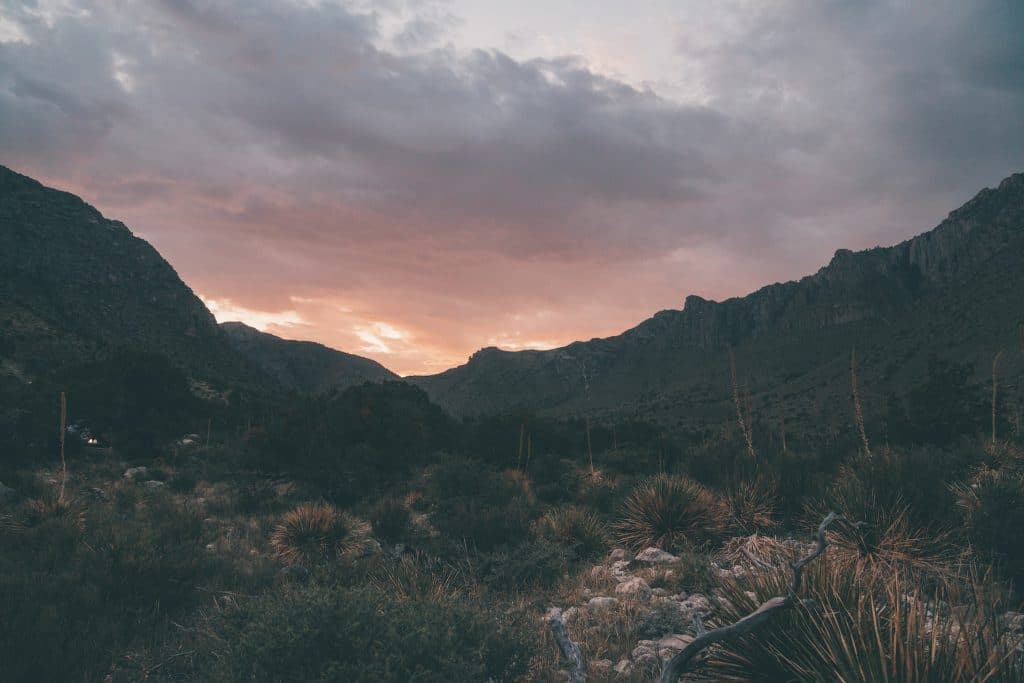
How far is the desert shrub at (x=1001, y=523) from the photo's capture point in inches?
249

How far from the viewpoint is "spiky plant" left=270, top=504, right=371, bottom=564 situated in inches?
398

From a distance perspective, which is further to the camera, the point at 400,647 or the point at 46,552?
the point at 46,552

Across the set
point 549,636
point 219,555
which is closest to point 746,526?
point 549,636

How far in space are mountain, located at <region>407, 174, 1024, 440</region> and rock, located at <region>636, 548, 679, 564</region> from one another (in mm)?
10207

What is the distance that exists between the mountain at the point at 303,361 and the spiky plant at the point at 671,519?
124 metres

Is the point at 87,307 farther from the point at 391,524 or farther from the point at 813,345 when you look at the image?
the point at 813,345

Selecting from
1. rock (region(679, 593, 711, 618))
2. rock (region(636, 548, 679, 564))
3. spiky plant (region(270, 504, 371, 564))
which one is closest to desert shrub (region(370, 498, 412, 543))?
spiky plant (region(270, 504, 371, 564))

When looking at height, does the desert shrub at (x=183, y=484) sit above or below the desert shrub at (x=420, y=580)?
below

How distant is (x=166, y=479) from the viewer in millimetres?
18594

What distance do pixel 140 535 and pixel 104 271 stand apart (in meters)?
71.8

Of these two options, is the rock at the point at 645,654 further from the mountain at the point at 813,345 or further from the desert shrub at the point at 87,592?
the mountain at the point at 813,345

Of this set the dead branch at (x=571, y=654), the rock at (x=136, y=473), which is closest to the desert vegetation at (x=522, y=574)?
the dead branch at (x=571, y=654)

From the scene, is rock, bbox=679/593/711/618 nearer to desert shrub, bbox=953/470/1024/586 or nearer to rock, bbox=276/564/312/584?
desert shrub, bbox=953/470/1024/586

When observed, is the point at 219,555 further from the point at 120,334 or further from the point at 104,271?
the point at 104,271
